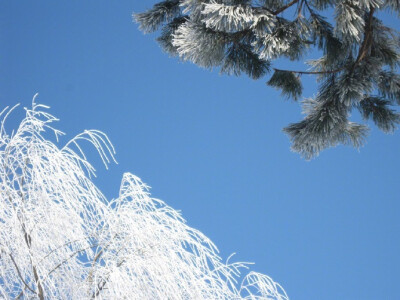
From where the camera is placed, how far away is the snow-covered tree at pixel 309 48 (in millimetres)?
2025

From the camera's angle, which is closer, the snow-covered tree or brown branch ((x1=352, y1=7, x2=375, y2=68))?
the snow-covered tree

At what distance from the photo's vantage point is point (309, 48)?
2.60 m

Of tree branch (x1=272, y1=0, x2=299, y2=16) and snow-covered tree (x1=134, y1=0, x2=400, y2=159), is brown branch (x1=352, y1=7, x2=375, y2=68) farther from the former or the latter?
tree branch (x1=272, y1=0, x2=299, y2=16)

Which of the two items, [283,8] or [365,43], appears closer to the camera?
[283,8]

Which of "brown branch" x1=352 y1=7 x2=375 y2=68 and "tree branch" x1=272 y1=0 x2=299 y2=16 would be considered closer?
"tree branch" x1=272 y1=0 x2=299 y2=16

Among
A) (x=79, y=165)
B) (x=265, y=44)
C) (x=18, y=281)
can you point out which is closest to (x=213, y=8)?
(x=265, y=44)

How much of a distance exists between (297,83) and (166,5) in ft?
2.51

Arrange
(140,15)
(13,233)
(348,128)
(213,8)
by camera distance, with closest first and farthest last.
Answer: (13,233) < (213,8) < (140,15) < (348,128)

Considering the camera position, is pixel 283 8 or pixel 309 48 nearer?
pixel 283 8

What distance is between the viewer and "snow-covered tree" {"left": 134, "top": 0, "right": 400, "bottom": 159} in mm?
2025

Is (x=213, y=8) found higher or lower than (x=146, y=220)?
higher

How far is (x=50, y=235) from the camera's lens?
1596mm

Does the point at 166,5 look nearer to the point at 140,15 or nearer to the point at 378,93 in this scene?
the point at 140,15

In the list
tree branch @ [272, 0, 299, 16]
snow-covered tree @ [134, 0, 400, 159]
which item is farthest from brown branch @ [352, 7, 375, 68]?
tree branch @ [272, 0, 299, 16]
